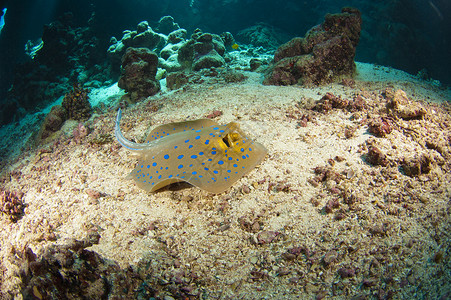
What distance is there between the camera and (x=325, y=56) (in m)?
6.87

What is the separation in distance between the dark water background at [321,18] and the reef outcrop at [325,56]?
1369 cm

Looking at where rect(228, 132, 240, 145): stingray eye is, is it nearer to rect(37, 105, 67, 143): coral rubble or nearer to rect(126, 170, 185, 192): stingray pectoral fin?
rect(126, 170, 185, 192): stingray pectoral fin

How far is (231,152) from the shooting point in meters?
3.27

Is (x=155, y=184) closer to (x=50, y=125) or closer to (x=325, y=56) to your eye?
(x=50, y=125)

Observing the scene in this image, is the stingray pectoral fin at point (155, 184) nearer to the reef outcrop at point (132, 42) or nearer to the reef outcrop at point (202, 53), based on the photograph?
the reef outcrop at point (202, 53)

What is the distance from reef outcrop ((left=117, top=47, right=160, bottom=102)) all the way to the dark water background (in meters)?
13.1

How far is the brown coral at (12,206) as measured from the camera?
3895 millimetres

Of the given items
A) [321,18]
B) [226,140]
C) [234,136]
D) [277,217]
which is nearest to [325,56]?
[234,136]

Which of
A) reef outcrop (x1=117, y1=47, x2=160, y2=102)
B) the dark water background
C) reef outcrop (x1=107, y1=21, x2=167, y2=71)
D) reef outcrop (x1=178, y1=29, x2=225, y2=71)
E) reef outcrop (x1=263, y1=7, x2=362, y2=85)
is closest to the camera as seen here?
reef outcrop (x1=263, y1=7, x2=362, y2=85)

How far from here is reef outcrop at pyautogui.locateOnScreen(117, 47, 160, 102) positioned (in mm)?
7938

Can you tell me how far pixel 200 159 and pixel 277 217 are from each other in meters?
1.46

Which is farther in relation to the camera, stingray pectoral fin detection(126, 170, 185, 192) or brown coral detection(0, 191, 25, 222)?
brown coral detection(0, 191, 25, 222)

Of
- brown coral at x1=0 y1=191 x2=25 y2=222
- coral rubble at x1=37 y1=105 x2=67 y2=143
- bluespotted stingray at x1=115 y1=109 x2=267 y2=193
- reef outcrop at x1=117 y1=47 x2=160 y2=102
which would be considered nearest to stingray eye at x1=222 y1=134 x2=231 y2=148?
bluespotted stingray at x1=115 y1=109 x2=267 y2=193

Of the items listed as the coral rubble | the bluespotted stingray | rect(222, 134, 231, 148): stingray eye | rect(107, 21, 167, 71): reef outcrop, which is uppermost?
rect(222, 134, 231, 148): stingray eye
